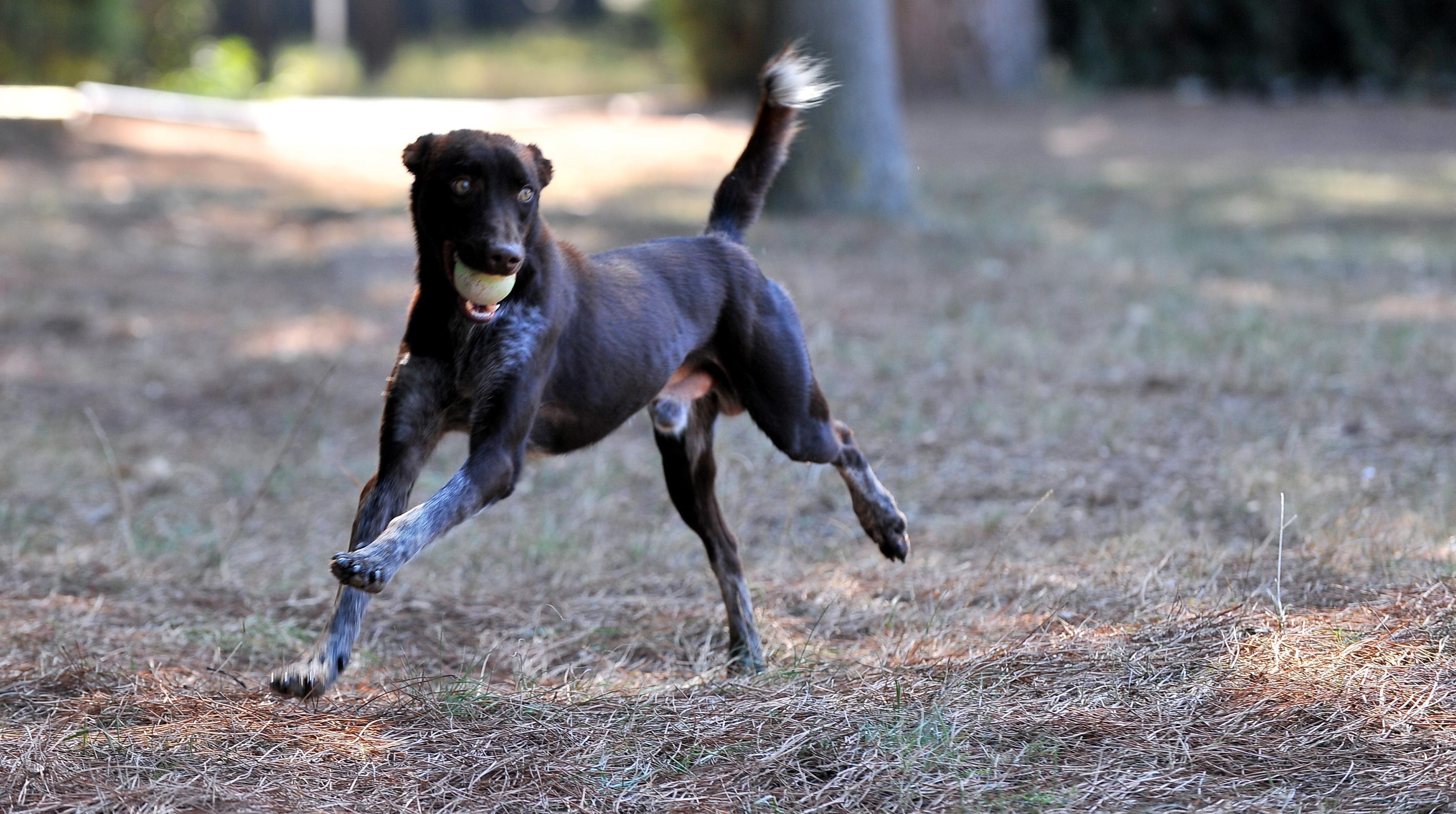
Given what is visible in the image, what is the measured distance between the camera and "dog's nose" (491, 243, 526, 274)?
10.7 ft

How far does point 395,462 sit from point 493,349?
14.6 inches

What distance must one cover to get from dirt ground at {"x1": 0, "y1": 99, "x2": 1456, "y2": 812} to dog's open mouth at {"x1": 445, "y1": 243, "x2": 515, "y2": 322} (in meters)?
0.92

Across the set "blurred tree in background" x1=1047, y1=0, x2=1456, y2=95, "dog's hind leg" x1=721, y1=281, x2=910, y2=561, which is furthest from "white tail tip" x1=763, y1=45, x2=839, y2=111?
"blurred tree in background" x1=1047, y1=0, x2=1456, y2=95

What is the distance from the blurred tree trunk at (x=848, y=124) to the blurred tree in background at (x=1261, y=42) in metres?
10.9

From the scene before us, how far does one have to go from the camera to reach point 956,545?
17.3ft

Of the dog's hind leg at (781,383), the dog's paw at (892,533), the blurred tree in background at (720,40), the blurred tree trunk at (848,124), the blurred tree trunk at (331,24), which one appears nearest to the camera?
the dog's hind leg at (781,383)

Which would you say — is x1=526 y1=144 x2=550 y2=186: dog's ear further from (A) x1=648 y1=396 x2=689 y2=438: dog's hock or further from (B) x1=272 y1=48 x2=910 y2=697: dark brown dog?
(A) x1=648 y1=396 x2=689 y2=438: dog's hock

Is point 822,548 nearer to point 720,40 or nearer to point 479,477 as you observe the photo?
point 479,477

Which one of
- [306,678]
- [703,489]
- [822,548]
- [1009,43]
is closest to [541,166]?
[703,489]

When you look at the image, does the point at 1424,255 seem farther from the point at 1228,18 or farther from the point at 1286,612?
the point at 1228,18

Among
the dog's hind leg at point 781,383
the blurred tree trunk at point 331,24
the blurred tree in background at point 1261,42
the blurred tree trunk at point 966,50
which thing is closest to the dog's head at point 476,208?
the dog's hind leg at point 781,383

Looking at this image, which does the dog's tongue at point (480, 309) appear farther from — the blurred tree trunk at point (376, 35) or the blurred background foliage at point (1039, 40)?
the blurred tree trunk at point (376, 35)

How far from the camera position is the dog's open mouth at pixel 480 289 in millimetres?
3334

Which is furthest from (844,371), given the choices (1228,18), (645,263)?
(1228,18)
